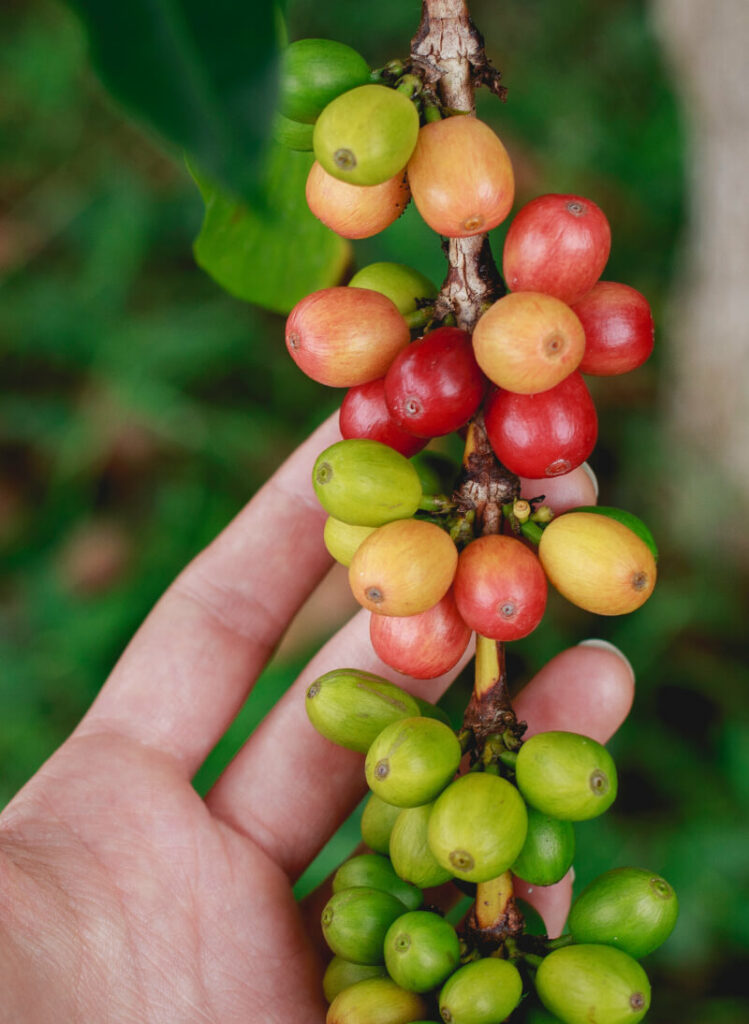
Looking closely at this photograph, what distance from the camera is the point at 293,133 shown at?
144 centimetres

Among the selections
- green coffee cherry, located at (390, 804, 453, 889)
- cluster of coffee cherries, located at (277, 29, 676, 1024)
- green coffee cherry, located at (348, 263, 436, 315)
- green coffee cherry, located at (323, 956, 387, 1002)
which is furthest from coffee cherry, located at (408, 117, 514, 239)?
green coffee cherry, located at (323, 956, 387, 1002)

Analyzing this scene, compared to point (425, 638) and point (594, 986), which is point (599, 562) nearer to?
point (425, 638)

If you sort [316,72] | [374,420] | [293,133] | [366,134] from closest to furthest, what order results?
[366,134]
[316,72]
[293,133]
[374,420]

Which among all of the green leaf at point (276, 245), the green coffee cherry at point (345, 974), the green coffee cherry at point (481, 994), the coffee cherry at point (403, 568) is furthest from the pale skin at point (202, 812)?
the coffee cherry at point (403, 568)

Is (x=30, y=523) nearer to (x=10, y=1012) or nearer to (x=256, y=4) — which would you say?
(x=10, y=1012)

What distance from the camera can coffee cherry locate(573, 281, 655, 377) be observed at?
1.50 meters

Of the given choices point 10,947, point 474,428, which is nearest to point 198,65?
point 474,428

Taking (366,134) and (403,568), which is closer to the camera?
(366,134)

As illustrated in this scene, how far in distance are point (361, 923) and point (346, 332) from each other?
1.03m

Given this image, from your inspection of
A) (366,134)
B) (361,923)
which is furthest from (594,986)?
(366,134)

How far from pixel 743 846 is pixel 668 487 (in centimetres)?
159

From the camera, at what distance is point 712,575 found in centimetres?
386

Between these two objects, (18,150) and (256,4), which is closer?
(256,4)

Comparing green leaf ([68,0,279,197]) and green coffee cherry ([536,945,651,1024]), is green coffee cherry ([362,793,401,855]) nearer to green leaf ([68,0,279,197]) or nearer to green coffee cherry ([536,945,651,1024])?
green coffee cherry ([536,945,651,1024])
